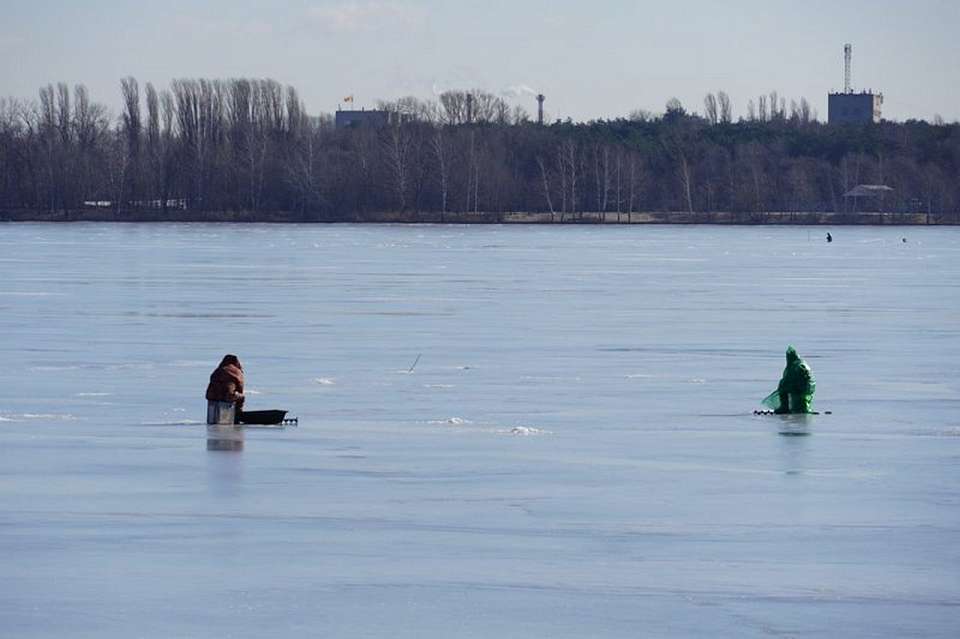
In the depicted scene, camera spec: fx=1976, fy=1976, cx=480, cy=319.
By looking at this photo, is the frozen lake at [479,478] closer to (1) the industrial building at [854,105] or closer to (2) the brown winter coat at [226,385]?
Result: (2) the brown winter coat at [226,385]

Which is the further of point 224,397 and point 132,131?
point 132,131

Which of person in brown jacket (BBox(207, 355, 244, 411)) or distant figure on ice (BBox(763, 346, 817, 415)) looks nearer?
person in brown jacket (BBox(207, 355, 244, 411))

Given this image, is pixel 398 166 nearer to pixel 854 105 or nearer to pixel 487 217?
pixel 487 217

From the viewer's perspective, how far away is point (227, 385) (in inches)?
589

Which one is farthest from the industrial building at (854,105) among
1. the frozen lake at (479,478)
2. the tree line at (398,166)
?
the frozen lake at (479,478)

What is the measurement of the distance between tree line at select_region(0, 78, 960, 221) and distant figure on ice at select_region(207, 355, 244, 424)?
103m

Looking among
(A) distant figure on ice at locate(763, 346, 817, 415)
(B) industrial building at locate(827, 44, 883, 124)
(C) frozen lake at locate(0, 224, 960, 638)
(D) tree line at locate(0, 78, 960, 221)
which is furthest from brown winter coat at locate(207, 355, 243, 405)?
(B) industrial building at locate(827, 44, 883, 124)

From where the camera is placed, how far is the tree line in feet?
391

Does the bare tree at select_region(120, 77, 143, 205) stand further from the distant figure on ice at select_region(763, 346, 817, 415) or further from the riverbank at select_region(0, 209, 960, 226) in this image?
the distant figure on ice at select_region(763, 346, 817, 415)

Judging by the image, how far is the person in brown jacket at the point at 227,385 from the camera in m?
14.9

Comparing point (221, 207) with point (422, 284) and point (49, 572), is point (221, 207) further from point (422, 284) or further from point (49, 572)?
point (49, 572)

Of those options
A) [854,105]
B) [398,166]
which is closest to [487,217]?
[398,166]

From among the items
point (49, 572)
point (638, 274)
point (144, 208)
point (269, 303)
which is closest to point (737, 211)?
point (144, 208)

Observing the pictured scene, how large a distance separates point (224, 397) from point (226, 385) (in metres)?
0.10
